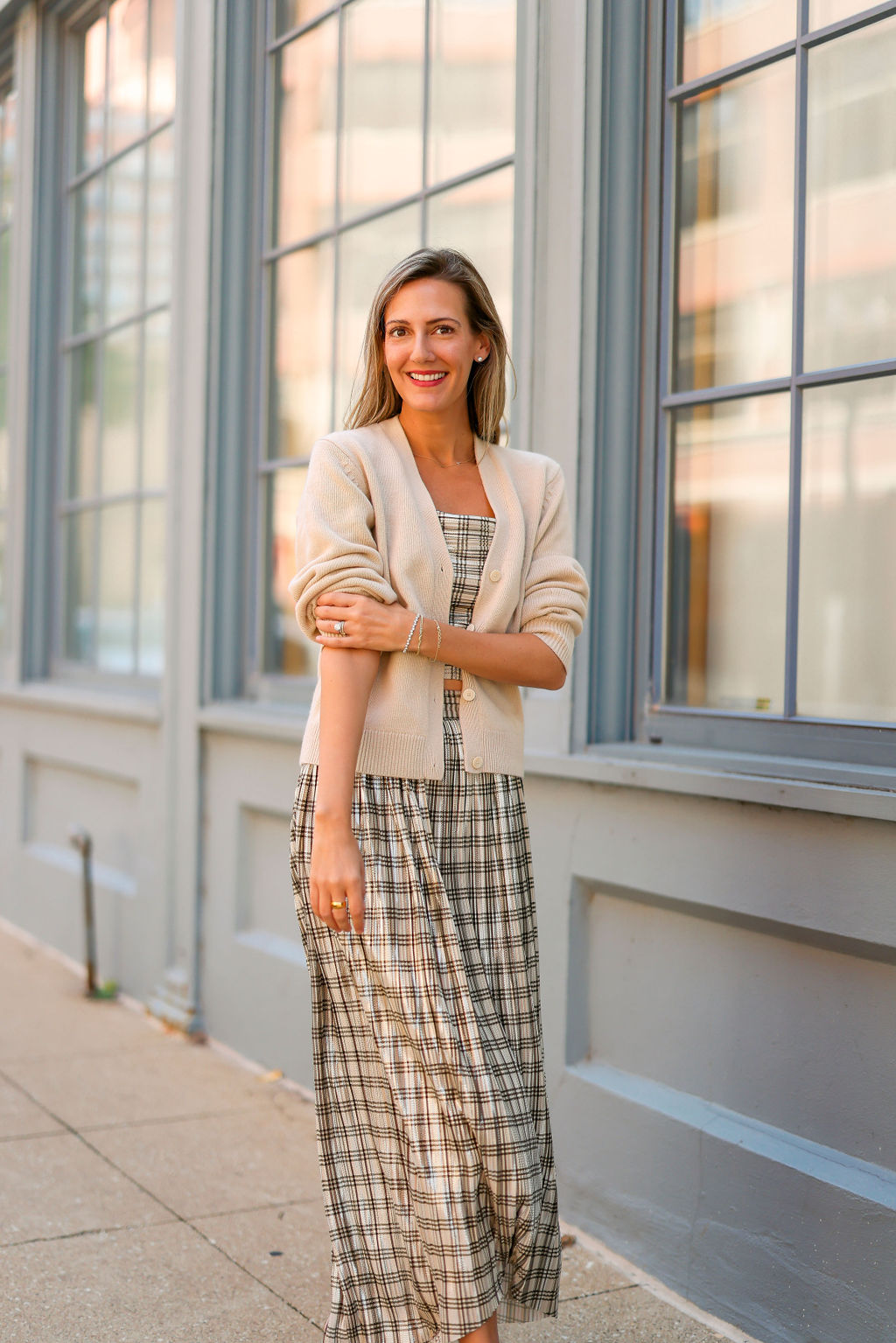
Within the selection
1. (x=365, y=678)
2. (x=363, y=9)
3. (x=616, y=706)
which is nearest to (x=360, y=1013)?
(x=365, y=678)

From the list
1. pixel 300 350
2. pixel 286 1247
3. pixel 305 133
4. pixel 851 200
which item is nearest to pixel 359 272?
pixel 300 350

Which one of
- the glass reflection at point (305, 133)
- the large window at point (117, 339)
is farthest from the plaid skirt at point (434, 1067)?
the large window at point (117, 339)

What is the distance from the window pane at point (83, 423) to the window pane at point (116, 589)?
0.85 ft

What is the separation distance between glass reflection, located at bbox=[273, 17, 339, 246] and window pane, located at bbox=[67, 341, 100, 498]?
5.22 feet

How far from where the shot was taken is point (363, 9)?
427 centimetres

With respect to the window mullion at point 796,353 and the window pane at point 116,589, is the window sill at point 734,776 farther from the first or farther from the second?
the window pane at point 116,589

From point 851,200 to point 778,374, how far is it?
0.36m

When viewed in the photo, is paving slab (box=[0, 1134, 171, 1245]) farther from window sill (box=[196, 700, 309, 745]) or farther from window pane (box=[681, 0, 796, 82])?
window pane (box=[681, 0, 796, 82])

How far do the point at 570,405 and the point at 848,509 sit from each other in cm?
71

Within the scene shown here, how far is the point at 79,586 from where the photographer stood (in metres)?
6.17

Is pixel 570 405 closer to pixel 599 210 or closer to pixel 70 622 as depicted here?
pixel 599 210

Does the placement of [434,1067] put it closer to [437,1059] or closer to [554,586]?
[437,1059]

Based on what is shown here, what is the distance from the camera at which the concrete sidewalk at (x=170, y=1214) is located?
8.96ft

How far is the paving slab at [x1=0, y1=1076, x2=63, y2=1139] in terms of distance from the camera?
3.76m
